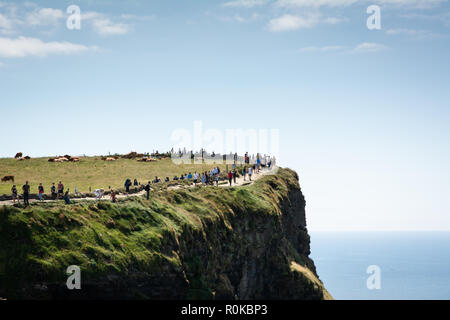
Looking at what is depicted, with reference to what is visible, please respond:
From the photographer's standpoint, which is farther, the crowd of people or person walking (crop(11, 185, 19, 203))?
the crowd of people

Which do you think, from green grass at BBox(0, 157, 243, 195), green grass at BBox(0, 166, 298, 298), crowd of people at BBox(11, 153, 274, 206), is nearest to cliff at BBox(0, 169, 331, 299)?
green grass at BBox(0, 166, 298, 298)

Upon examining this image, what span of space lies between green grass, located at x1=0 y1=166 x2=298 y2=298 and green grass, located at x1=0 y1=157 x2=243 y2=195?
20.8m

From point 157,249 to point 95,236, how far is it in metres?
5.14

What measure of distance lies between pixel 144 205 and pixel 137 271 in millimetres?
8902

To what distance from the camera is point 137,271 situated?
116 ft

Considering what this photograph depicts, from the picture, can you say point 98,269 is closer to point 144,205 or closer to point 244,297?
point 144,205

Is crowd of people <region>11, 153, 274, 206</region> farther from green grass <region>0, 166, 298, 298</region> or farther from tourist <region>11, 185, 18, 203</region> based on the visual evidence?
green grass <region>0, 166, 298, 298</region>

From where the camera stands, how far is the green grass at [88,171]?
66812 mm

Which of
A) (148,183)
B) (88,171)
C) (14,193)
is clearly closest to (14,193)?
(14,193)

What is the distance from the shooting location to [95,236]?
35281 mm

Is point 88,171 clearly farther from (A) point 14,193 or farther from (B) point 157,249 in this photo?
(B) point 157,249

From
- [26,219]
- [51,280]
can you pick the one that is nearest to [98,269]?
[51,280]

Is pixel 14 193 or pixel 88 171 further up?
pixel 88 171

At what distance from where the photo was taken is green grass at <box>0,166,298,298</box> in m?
30.7
